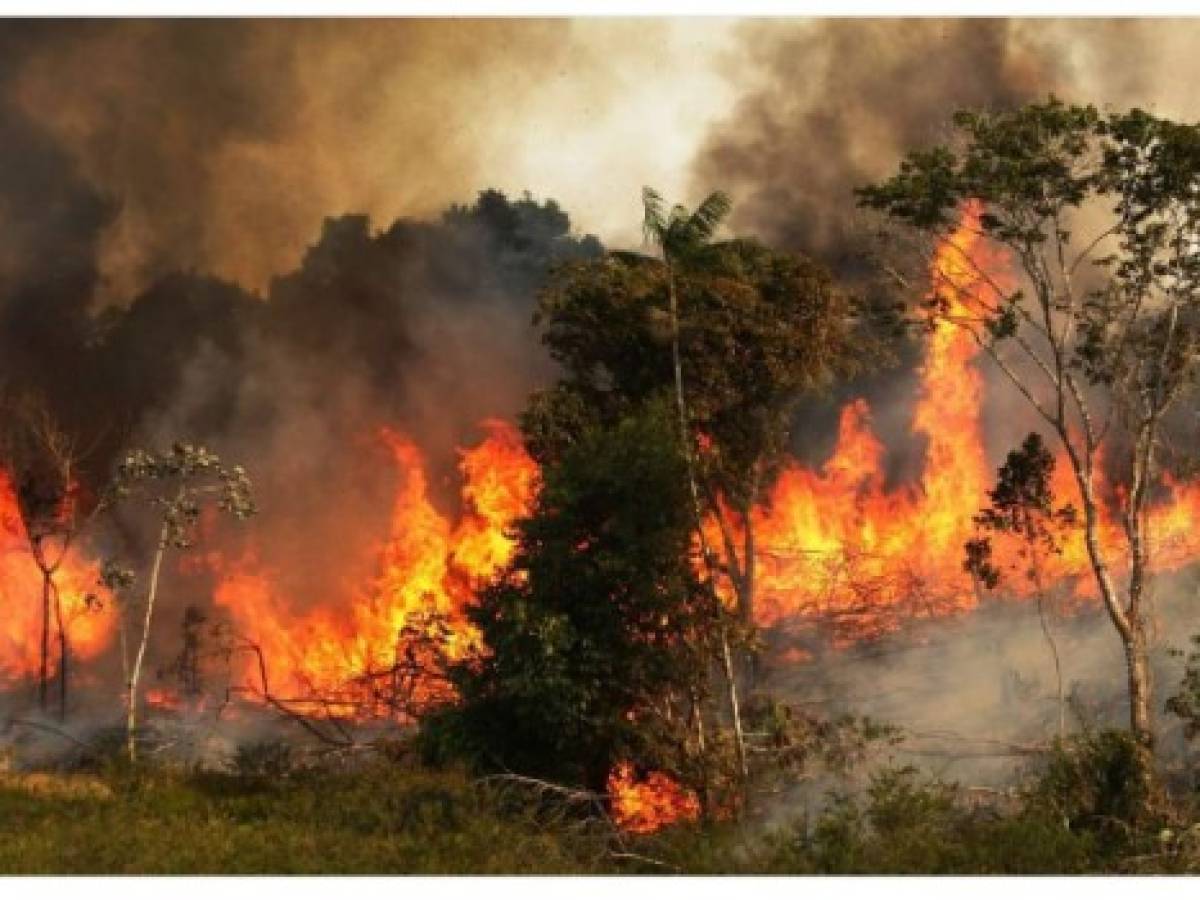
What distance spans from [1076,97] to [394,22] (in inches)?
356

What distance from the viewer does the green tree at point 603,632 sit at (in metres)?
15.8

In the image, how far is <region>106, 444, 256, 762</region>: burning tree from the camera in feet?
59.1

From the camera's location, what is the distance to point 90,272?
1925cm

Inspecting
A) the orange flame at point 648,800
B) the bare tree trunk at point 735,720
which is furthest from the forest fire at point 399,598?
the bare tree trunk at point 735,720

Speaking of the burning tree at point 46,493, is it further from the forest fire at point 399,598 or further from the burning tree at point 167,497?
the forest fire at point 399,598

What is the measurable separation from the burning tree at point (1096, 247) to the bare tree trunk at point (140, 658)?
35.1 ft

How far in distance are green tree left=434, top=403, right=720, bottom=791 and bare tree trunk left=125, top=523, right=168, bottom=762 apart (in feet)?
14.3

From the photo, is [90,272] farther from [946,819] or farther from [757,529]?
[946,819]

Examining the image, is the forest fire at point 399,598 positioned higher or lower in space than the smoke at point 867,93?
lower

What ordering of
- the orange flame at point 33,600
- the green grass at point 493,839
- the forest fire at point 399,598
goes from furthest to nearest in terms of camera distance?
the forest fire at point 399,598 < the orange flame at point 33,600 < the green grass at point 493,839

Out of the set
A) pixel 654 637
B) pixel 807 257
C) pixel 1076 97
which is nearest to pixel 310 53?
pixel 807 257

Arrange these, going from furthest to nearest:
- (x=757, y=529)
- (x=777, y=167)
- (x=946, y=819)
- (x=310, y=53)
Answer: (x=757, y=529), (x=777, y=167), (x=310, y=53), (x=946, y=819)

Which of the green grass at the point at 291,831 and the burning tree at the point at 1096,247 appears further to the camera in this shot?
the burning tree at the point at 1096,247

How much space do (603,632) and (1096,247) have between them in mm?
8165
